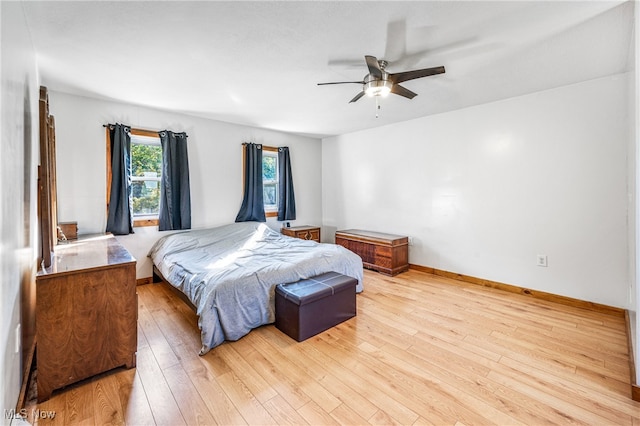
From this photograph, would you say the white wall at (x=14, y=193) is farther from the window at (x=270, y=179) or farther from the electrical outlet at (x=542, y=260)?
the electrical outlet at (x=542, y=260)

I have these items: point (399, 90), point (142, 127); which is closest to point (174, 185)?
point (142, 127)

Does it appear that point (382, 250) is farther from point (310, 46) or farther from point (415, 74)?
point (310, 46)

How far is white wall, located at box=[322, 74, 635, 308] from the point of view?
2891 millimetres

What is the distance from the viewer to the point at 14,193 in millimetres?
1465

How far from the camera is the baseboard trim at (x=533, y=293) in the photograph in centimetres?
292

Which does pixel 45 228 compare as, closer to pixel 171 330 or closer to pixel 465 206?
pixel 171 330

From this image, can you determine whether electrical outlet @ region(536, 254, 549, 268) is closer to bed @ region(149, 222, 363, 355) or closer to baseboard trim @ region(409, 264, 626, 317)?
baseboard trim @ region(409, 264, 626, 317)

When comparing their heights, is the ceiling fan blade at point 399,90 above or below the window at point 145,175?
above

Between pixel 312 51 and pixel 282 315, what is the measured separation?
2271 millimetres

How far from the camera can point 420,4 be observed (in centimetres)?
174

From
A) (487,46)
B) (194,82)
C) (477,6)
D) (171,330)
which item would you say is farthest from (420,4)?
(171,330)

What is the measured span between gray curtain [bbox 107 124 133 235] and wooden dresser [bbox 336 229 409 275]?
327 centimetres

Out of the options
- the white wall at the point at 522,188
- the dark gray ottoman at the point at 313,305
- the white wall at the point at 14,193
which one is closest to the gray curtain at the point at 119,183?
the white wall at the point at 14,193

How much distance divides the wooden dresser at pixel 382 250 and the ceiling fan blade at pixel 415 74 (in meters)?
2.44
